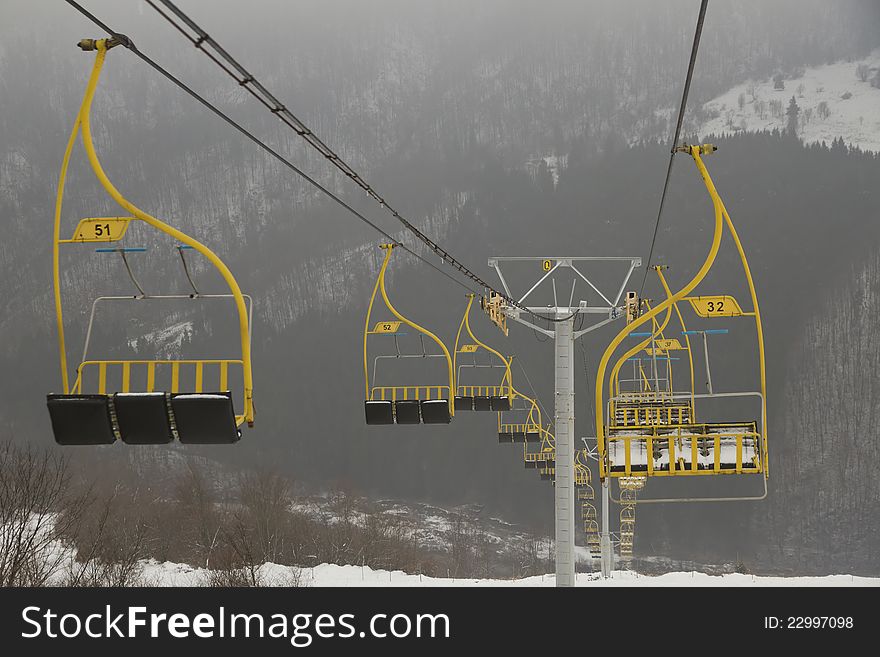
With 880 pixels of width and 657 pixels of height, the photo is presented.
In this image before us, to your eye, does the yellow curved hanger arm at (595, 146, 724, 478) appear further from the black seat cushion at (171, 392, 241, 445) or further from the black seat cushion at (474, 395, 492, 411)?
the black seat cushion at (474, 395, 492, 411)

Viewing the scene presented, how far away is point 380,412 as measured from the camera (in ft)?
44.5

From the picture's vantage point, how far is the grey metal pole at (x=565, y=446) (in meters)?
13.1

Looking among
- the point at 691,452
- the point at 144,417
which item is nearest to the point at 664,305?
the point at 691,452

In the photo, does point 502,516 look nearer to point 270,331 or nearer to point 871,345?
point 270,331

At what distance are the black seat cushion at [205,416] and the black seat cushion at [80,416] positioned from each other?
0.44m

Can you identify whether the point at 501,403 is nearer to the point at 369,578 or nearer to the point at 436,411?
the point at 436,411

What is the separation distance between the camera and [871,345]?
79.2m

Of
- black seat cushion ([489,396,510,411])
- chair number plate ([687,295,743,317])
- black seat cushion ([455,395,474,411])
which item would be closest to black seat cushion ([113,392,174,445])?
chair number plate ([687,295,743,317])

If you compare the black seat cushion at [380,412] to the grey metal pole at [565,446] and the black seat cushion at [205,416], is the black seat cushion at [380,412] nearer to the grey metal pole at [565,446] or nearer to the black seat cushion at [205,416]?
the grey metal pole at [565,446]

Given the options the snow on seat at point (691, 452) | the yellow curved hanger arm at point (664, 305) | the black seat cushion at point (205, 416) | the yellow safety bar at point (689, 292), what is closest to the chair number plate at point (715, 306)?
the snow on seat at point (691, 452)

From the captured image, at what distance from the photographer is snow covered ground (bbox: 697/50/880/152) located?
3799 inches

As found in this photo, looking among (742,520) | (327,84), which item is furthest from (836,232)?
(327,84)

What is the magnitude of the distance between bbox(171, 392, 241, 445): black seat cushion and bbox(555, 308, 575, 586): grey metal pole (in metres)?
8.27

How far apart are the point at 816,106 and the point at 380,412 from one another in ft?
333
